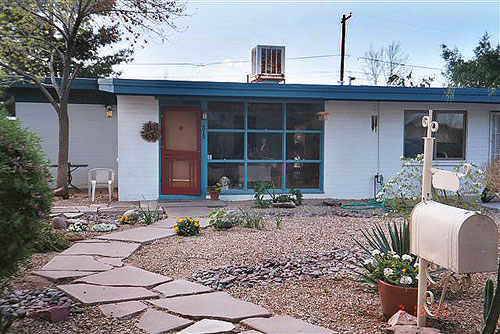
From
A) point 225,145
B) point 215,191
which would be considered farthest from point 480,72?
point 215,191

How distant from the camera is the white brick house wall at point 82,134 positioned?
1406 cm

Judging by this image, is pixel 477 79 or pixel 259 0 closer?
pixel 477 79

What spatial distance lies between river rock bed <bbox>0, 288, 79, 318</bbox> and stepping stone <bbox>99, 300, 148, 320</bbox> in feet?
1.01

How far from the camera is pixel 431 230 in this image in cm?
A: 354

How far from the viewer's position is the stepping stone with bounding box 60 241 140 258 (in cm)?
625

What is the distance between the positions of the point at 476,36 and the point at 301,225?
42.3 ft

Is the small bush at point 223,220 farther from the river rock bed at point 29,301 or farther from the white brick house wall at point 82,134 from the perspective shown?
the white brick house wall at point 82,134

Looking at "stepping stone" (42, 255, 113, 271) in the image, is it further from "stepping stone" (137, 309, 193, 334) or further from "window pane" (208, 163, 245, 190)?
"window pane" (208, 163, 245, 190)

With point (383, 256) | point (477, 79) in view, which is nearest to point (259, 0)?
point (477, 79)

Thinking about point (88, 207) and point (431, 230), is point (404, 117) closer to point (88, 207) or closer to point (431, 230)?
point (88, 207)

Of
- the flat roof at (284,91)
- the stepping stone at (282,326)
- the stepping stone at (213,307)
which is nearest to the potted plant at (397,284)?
the stepping stone at (282,326)

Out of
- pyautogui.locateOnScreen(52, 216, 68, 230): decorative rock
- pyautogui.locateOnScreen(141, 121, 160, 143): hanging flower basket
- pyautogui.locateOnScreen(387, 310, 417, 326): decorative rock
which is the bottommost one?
pyautogui.locateOnScreen(387, 310, 417, 326): decorative rock

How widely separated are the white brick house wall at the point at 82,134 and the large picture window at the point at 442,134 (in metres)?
7.94

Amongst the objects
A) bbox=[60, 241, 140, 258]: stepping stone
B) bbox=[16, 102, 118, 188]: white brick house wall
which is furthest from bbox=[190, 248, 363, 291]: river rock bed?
bbox=[16, 102, 118, 188]: white brick house wall
